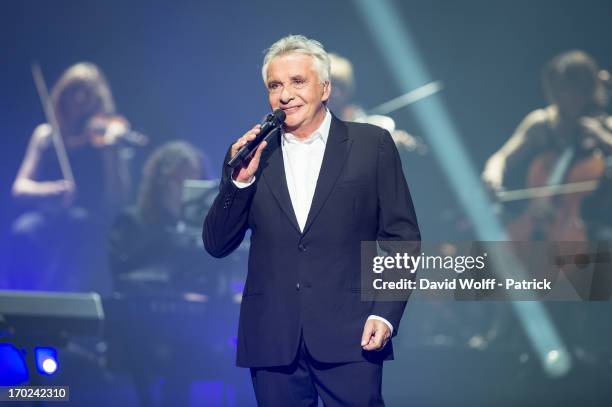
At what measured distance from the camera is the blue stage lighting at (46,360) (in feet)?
15.8

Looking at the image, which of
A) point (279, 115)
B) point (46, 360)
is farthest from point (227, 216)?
point (46, 360)

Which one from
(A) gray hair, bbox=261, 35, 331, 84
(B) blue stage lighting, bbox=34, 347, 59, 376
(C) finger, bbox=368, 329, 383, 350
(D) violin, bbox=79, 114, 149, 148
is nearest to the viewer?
(C) finger, bbox=368, 329, 383, 350

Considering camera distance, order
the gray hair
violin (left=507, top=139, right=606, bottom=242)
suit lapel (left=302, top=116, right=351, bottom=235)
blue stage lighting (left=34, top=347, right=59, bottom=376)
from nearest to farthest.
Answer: suit lapel (left=302, top=116, right=351, bottom=235) < the gray hair < blue stage lighting (left=34, top=347, right=59, bottom=376) < violin (left=507, top=139, right=606, bottom=242)

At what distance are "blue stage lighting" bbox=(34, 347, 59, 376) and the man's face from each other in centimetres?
299

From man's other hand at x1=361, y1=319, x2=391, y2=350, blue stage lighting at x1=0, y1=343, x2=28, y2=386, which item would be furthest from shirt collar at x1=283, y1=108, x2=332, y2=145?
blue stage lighting at x1=0, y1=343, x2=28, y2=386

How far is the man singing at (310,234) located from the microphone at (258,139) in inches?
0.7

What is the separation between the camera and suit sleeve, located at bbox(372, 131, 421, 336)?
2.34 meters

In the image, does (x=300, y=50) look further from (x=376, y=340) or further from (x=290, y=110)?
(x=376, y=340)

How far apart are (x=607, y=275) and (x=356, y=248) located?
2390mm

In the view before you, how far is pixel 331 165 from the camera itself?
242 cm

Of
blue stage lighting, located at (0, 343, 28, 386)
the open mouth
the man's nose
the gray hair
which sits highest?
the gray hair

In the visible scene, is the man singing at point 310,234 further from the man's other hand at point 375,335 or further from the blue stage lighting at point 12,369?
the blue stage lighting at point 12,369

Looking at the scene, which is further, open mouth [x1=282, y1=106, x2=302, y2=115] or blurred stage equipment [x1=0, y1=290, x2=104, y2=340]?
blurred stage equipment [x1=0, y1=290, x2=104, y2=340]

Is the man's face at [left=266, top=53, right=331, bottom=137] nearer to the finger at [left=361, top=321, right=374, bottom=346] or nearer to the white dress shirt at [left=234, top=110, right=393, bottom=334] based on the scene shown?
the white dress shirt at [left=234, top=110, right=393, bottom=334]
